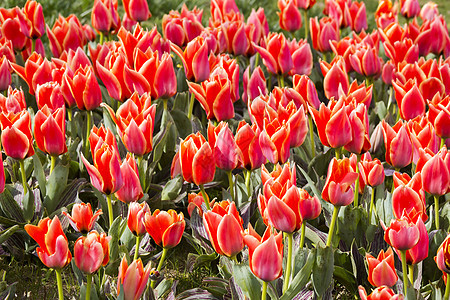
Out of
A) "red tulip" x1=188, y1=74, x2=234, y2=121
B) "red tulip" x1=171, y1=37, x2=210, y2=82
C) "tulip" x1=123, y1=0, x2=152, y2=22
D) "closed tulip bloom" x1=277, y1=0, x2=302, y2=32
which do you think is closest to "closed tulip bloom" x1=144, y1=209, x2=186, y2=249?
"red tulip" x1=188, y1=74, x2=234, y2=121

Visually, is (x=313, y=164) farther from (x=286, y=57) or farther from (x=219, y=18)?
(x=219, y=18)

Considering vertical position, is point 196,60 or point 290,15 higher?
point 196,60

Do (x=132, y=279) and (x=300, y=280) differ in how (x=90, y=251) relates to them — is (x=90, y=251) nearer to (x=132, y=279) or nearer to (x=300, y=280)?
(x=132, y=279)

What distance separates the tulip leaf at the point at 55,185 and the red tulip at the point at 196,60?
2.45ft

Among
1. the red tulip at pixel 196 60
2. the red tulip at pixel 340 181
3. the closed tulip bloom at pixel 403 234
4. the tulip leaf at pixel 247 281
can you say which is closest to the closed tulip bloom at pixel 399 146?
the red tulip at pixel 340 181

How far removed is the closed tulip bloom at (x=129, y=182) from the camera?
2039 mm

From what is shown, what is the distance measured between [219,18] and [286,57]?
1.07 meters

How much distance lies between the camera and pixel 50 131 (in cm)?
232

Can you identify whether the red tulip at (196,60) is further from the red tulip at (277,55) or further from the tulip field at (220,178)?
the red tulip at (277,55)

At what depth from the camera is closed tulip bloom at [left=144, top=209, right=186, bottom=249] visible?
1.86 metres

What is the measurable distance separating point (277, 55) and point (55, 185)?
51.5 inches

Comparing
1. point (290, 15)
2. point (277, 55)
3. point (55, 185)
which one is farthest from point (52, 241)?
point (290, 15)

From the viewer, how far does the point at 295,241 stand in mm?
2242

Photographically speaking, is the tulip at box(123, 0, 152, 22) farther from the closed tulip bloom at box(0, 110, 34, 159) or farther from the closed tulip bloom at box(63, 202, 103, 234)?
the closed tulip bloom at box(63, 202, 103, 234)
